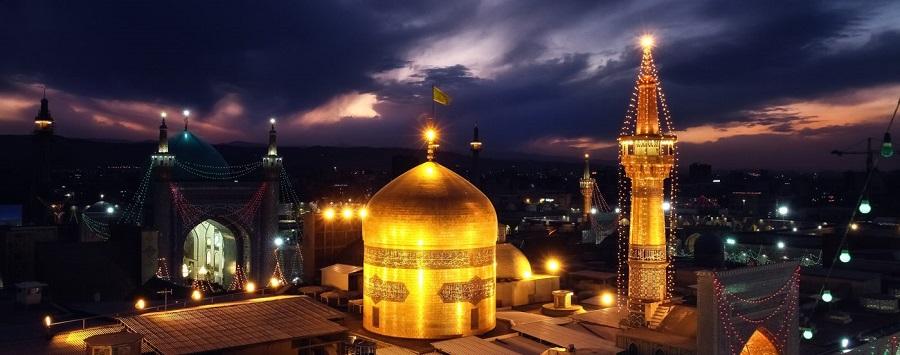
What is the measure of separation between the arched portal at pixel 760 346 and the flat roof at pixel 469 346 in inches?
226

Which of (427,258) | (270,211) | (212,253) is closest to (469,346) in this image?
(427,258)

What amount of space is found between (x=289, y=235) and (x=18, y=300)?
63.2ft

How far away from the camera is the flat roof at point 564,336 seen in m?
17.5

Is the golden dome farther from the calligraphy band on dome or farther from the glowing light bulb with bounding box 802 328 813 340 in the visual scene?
the glowing light bulb with bounding box 802 328 813 340

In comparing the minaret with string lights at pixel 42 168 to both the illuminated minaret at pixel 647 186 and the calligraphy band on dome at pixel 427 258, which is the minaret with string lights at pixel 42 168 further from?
the illuminated minaret at pixel 647 186

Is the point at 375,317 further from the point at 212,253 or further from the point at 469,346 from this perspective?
the point at 212,253

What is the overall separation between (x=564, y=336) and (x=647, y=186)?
4.83m

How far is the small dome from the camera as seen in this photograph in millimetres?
24562

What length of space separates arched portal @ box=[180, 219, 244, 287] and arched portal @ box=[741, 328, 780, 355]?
22.0 meters

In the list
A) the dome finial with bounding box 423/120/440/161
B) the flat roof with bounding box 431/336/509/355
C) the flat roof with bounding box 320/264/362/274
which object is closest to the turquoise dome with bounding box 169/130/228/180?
the flat roof with bounding box 320/264/362/274

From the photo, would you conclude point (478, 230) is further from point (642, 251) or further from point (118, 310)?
point (118, 310)

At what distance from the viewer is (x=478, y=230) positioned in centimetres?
2072

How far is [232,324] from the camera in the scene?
17172 millimetres

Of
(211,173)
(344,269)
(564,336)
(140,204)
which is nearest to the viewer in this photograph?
(564,336)
